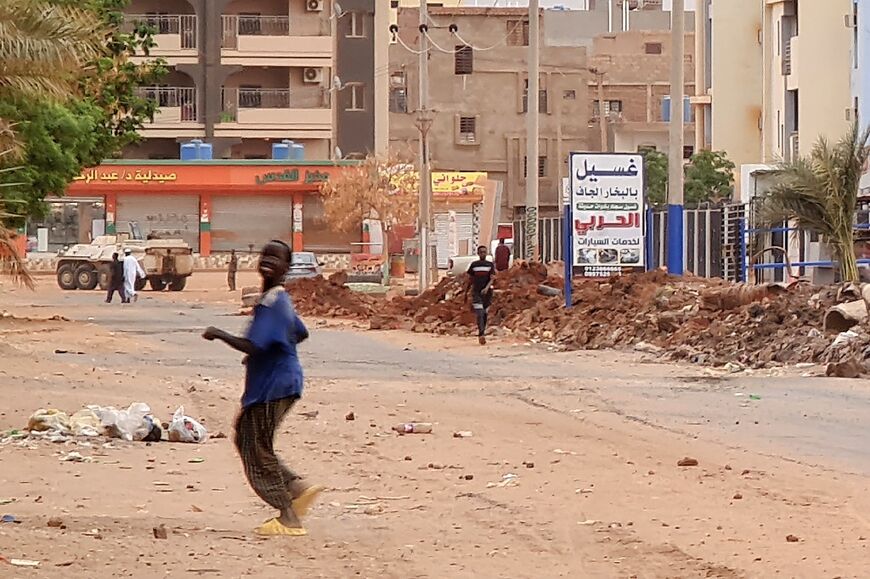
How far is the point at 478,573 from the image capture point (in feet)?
27.5

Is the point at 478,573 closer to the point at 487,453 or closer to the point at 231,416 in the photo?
the point at 487,453

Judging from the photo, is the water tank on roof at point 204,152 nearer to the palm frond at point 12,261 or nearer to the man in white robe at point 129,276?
the man in white robe at point 129,276

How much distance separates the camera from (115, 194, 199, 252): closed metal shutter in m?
80.2

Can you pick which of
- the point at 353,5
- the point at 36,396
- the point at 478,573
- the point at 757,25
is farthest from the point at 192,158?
the point at 478,573

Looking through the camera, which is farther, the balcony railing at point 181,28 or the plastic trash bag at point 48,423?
the balcony railing at point 181,28

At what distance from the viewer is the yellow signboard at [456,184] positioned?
8088cm

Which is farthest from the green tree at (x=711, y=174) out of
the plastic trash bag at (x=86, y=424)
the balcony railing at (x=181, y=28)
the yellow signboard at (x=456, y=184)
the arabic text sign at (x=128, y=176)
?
the plastic trash bag at (x=86, y=424)

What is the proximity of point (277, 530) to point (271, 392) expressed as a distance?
2.53ft

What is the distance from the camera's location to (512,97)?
95.6 meters

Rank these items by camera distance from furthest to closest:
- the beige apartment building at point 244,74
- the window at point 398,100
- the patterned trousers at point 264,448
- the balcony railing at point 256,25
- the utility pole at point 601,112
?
the window at point 398,100 < the utility pole at point 601,112 < the balcony railing at point 256,25 < the beige apartment building at point 244,74 < the patterned trousers at point 264,448

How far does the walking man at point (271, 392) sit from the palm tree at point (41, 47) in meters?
11.9

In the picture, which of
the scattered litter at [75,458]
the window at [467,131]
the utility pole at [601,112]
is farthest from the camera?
the window at [467,131]

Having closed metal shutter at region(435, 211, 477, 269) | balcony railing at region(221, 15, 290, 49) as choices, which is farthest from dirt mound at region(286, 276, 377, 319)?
balcony railing at region(221, 15, 290, 49)

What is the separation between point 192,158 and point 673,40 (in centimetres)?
4904
